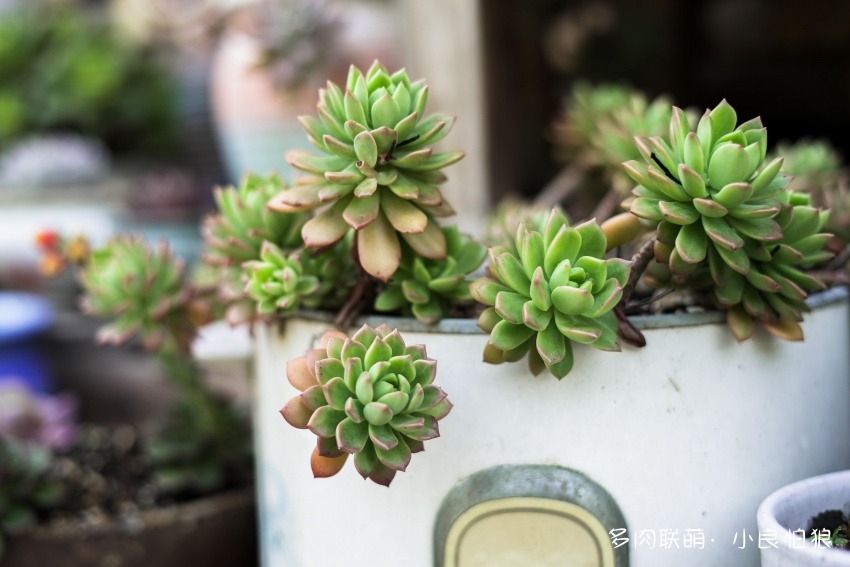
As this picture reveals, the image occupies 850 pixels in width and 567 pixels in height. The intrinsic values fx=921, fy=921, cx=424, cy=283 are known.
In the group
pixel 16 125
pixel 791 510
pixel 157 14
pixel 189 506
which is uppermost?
pixel 157 14

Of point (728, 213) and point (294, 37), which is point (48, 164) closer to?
point (294, 37)

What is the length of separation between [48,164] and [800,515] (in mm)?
2019

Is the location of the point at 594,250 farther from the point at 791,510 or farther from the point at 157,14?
the point at 157,14

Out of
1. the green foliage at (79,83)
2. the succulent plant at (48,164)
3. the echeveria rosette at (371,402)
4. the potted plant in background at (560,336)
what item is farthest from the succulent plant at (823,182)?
the green foliage at (79,83)

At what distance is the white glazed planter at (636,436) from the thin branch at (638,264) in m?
0.03

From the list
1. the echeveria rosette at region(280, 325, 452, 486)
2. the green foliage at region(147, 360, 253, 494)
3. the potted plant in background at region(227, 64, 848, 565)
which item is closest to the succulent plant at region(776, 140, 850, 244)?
the potted plant in background at region(227, 64, 848, 565)

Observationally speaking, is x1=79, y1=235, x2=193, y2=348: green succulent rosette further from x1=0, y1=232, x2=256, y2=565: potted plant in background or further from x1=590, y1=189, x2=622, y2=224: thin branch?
x1=590, y1=189, x2=622, y2=224: thin branch

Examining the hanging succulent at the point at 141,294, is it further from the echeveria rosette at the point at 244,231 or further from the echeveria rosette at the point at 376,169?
the echeveria rosette at the point at 376,169

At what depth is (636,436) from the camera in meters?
0.58

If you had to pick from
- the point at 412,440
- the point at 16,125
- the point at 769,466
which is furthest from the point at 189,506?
the point at 16,125

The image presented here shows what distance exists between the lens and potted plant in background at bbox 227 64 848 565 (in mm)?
538

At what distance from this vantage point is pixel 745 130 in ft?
1.86

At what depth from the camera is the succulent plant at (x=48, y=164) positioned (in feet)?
7.14

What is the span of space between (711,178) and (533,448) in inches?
7.8
